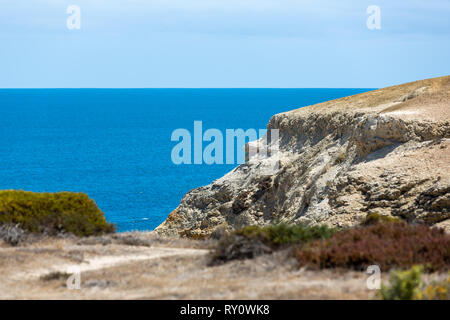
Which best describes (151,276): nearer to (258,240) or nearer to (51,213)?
(258,240)

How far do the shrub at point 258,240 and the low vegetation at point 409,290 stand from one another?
3.94 m

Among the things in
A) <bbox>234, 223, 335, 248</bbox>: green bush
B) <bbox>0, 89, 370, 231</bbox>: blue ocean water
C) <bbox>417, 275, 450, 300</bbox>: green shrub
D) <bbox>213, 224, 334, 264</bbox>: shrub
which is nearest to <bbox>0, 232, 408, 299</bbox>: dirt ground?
<bbox>213, 224, 334, 264</bbox>: shrub

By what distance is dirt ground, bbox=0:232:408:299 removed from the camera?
11.4m

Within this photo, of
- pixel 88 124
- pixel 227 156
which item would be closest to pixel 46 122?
pixel 88 124

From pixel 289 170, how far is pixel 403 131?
7.23 metres

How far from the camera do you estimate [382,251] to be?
12648 millimetres

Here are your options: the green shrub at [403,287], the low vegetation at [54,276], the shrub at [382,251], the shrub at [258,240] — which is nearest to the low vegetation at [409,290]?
the green shrub at [403,287]

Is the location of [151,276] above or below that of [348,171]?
below

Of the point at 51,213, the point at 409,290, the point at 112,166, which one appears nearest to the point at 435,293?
the point at 409,290

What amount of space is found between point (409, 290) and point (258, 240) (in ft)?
15.3

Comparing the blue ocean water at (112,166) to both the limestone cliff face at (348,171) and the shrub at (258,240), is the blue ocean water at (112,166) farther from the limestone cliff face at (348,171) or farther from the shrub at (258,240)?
the shrub at (258,240)

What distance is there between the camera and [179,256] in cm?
1512

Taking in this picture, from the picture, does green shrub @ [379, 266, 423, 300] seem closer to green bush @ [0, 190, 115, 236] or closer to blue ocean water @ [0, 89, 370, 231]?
green bush @ [0, 190, 115, 236]
